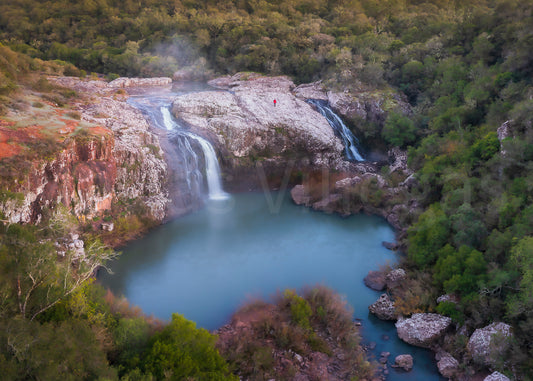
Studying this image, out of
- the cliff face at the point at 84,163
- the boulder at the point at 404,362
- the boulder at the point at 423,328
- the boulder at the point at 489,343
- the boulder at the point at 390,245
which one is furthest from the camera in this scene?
the boulder at the point at 390,245

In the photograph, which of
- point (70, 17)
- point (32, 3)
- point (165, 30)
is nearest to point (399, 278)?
point (165, 30)

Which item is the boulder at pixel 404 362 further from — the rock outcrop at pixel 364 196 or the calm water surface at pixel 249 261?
the rock outcrop at pixel 364 196

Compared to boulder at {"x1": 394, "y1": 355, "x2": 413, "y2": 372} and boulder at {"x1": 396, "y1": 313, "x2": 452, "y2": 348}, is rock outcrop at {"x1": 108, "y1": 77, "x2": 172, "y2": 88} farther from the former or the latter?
boulder at {"x1": 394, "y1": 355, "x2": 413, "y2": 372}

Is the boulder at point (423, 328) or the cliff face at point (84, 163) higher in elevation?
the cliff face at point (84, 163)

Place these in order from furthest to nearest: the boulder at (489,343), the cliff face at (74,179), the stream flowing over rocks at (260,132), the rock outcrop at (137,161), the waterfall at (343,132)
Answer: the waterfall at (343,132) < the stream flowing over rocks at (260,132) < the rock outcrop at (137,161) < the cliff face at (74,179) < the boulder at (489,343)

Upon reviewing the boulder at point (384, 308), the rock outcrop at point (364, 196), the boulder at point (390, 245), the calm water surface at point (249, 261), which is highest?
the rock outcrop at point (364, 196)

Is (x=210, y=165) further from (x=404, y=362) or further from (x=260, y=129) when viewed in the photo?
(x=404, y=362)

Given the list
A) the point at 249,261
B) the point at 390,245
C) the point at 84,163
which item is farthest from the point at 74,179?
the point at 390,245

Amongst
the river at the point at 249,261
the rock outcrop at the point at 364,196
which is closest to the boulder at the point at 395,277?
the river at the point at 249,261
